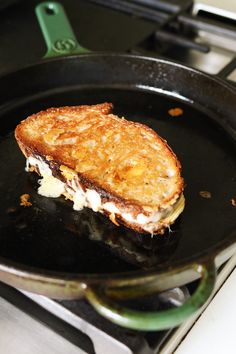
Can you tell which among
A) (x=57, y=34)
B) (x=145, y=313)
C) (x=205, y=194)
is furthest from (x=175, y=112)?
(x=145, y=313)

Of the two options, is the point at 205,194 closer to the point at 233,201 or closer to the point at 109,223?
the point at 233,201

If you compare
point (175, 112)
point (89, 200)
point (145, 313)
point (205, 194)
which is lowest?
point (145, 313)

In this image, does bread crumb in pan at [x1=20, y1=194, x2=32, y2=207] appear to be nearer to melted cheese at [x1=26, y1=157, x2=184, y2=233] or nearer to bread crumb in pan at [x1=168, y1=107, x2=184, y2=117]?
melted cheese at [x1=26, y1=157, x2=184, y2=233]

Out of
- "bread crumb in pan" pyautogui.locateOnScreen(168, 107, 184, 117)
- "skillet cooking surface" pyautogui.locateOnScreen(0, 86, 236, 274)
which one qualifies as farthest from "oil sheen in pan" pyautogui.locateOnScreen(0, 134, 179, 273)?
"bread crumb in pan" pyautogui.locateOnScreen(168, 107, 184, 117)

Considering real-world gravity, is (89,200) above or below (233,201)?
below

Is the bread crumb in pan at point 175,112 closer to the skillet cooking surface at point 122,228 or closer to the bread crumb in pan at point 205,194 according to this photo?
the skillet cooking surface at point 122,228

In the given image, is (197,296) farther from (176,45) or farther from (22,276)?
(176,45)
